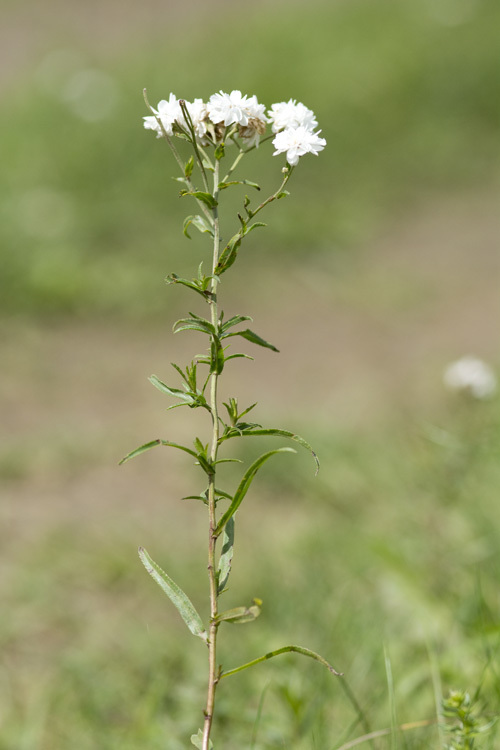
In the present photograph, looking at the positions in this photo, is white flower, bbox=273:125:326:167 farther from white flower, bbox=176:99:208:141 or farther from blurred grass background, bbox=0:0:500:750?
blurred grass background, bbox=0:0:500:750

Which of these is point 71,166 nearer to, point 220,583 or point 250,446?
point 250,446

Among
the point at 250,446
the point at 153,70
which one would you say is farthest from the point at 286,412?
the point at 153,70

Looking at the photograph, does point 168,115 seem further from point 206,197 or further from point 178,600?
point 178,600

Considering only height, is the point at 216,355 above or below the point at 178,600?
above

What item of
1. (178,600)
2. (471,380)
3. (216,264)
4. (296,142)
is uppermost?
(471,380)

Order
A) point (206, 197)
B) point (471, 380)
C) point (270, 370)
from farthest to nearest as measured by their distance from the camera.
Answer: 1. point (270, 370)
2. point (471, 380)
3. point (206, 197)

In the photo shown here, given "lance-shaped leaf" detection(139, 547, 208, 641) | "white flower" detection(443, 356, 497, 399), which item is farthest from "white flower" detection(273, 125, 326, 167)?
"white flower" detection(443, 356, 497, 399)

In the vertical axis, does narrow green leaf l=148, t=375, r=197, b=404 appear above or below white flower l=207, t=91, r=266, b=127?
below

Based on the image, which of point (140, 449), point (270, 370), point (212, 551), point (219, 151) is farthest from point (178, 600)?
point (270, 370)
